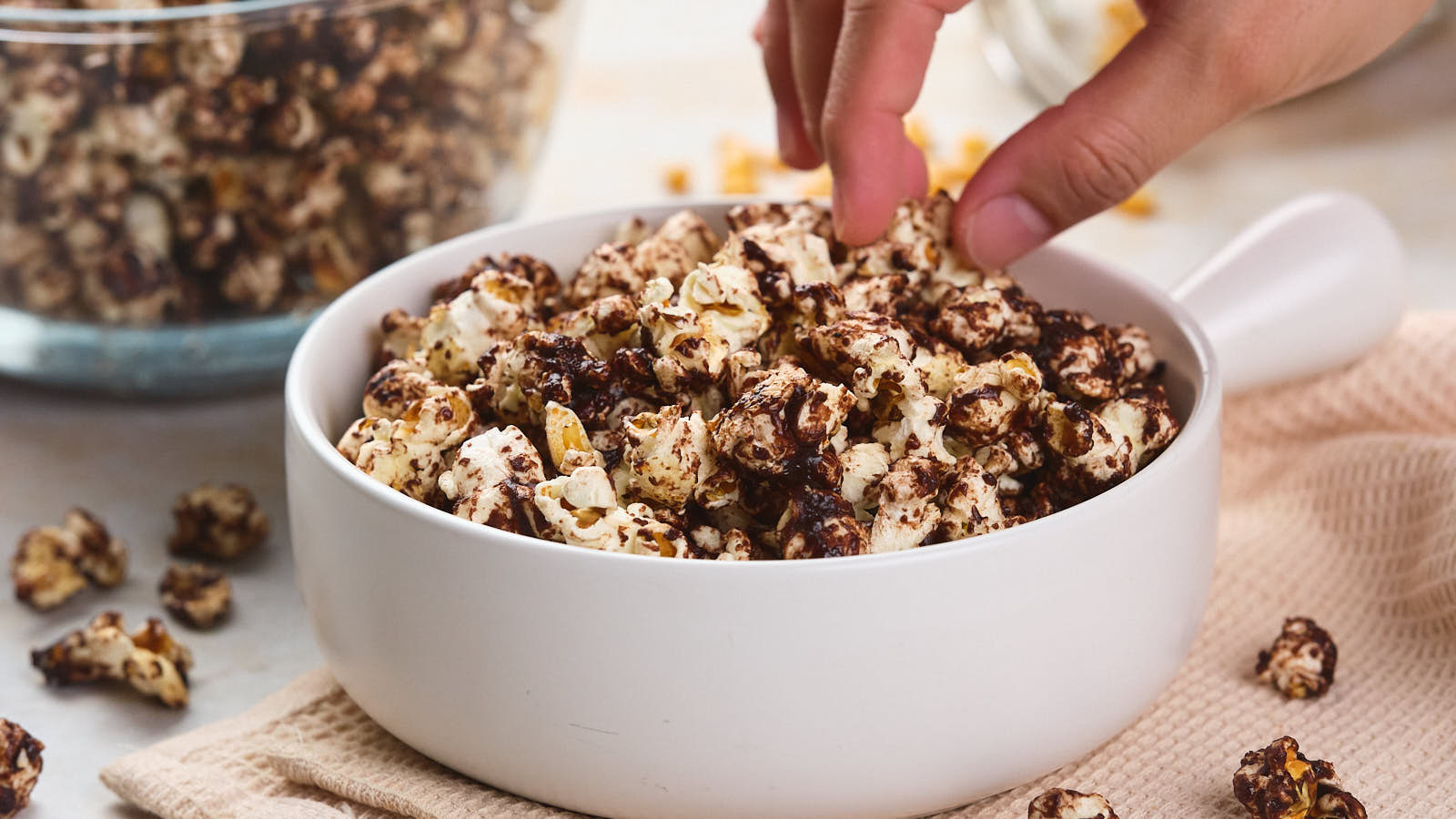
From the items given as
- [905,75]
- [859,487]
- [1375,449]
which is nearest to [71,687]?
[859,487]

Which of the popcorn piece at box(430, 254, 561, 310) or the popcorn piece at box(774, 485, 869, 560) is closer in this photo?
the popcorn piece at box(774, 485, 869, 560)

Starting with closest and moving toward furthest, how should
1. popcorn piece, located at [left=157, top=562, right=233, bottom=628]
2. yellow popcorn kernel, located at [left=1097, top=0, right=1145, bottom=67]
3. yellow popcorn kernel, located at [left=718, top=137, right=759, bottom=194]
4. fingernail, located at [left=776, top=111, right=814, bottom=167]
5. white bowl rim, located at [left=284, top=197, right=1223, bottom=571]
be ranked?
white bowl rim, located at [left=284, top=197, right=1223, bottom=571], popcorn piece, located at [left=157, top=562, right=233, bottom=628], fingernail, located at [left=776, top=111, right=814, bottom=167], yellow popcorn kernel, located at [left=718, top=137, right=759, bottom=194], yellow popcorn kernel, located at [left=1097, top=0, right=1145, bottom=67]

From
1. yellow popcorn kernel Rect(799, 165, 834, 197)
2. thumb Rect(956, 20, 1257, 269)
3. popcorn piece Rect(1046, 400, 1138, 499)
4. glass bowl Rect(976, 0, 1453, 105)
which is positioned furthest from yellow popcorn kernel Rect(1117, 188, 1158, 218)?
popcorn piece Rect(1046, 400, 1138, 499)

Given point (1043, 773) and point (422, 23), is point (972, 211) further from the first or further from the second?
point (422, 23)

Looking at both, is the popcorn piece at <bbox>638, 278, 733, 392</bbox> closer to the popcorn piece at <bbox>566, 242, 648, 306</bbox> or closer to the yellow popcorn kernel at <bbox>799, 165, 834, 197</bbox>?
the popcorn piece at <bbox>566, 242, 648, 306</bbox>

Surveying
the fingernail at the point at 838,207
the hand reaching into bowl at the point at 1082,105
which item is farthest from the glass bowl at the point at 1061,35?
the fingernail at the point at 838,207

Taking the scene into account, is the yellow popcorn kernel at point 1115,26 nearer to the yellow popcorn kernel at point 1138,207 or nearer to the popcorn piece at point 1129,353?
the yellow popcorn kernel at point 1138,207
